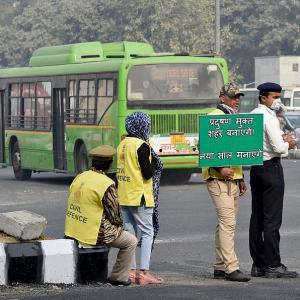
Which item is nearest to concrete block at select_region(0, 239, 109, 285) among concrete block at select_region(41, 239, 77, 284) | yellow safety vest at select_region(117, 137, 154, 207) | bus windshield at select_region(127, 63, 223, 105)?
concrete block at select_region(41, 239, 77, 284)

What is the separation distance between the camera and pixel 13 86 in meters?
31.4

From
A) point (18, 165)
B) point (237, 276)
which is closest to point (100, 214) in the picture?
point (237, 276)

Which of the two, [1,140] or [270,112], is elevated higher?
[270,112]

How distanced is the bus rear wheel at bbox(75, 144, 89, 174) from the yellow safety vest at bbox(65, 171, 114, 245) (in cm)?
1620

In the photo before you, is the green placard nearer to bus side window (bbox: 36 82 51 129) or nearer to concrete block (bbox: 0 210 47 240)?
concrete block (bbox: 0 210 47 240)

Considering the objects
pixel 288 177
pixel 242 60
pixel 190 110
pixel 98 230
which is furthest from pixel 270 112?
pixel 242 60

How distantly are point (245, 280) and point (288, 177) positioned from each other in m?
18.1

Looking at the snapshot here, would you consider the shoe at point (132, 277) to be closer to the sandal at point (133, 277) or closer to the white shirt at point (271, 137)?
the sandal at point (133, 277)

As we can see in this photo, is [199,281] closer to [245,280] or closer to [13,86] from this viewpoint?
[245,280]

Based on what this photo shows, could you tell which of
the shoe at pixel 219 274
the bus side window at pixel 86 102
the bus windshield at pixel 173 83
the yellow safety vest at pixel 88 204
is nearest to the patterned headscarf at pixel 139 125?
the yellow safety vest at pixel 88 204

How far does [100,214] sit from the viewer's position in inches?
437

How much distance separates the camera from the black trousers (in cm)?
1202

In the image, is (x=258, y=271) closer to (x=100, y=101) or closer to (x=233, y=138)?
(x=233, y=138)

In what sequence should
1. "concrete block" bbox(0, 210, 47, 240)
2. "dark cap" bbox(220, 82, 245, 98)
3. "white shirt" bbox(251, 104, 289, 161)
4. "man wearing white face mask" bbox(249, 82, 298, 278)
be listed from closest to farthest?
"concrete block" bbox(0, 210, 47, 240)
"dark cap" bbox(220, 82, 245, 98)
"white shirt" bbox(251, 104, 289, 161)
"man wearing white face mask" bbox(249, 82, 298, 278)
